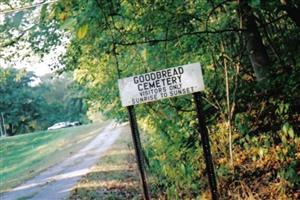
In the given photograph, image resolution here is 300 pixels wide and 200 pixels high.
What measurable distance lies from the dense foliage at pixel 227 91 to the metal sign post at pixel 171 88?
4.05ft

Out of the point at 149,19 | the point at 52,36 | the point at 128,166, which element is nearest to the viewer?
the point at 149,19

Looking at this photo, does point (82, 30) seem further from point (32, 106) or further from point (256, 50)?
point (32, 106)

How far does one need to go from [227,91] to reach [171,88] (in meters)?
1.96

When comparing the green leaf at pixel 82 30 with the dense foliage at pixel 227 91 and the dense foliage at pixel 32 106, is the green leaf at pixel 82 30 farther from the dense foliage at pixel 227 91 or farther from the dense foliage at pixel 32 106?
the dense foliage at pixel 32 106

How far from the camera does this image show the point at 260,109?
8117mm

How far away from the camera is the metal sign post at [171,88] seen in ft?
18.7

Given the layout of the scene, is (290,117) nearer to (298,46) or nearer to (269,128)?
(269,128)

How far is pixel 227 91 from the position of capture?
7477mm

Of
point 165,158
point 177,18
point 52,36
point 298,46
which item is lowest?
point 165,158

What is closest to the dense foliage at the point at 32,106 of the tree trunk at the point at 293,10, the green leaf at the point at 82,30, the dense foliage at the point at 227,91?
the dense foliage at the point at 227,91

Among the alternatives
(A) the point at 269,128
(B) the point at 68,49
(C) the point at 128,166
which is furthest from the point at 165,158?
(C) the point at 128,166

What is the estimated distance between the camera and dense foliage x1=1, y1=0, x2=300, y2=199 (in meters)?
7.21

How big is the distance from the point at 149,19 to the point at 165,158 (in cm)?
229

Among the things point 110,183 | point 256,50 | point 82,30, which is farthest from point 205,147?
point 110,183
